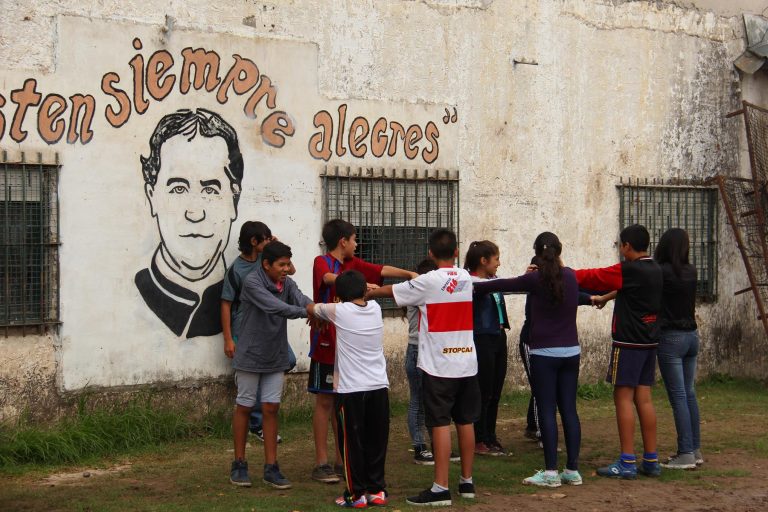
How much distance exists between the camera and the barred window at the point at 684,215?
11.8m

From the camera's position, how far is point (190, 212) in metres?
8.95

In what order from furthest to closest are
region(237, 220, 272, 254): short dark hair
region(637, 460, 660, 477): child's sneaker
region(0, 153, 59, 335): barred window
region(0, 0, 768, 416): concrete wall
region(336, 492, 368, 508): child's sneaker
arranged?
region(237, 220, 272, 254): short dark hair → region(0, 0, 768, 416): concrete wall → region(0, 153, 59, 335): barred window → region(637, 460, 660, 477): child's sneaker → region(336, 492, 368, 508): child's sneaker

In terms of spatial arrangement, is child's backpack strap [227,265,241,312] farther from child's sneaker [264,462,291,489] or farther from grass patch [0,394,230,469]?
child's sneaker [264,462,291,489]

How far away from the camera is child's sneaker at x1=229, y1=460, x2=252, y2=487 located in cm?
710

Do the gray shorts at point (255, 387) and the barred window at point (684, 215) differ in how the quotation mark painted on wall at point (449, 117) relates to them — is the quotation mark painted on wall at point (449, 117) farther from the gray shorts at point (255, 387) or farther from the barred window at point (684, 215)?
the gray shorts at point (255, 387)

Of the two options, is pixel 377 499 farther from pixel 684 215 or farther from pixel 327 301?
pixel 684 215

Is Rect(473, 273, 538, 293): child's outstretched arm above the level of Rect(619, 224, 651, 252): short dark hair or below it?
below

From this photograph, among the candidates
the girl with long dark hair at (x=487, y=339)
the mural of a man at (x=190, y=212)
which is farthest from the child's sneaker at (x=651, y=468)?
the mural of a man at (x=190, y=212)

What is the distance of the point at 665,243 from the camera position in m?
Result: 7.74

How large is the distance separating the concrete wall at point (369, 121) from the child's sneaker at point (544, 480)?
10.1 feet

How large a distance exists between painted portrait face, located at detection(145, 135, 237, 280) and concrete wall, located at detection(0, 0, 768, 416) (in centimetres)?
2

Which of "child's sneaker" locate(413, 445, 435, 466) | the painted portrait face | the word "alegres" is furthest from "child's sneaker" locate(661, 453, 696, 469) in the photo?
the painted portrait face

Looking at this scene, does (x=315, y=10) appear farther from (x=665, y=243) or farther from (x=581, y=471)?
(x=581, y=471)

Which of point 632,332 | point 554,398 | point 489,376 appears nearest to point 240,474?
point 489,376
